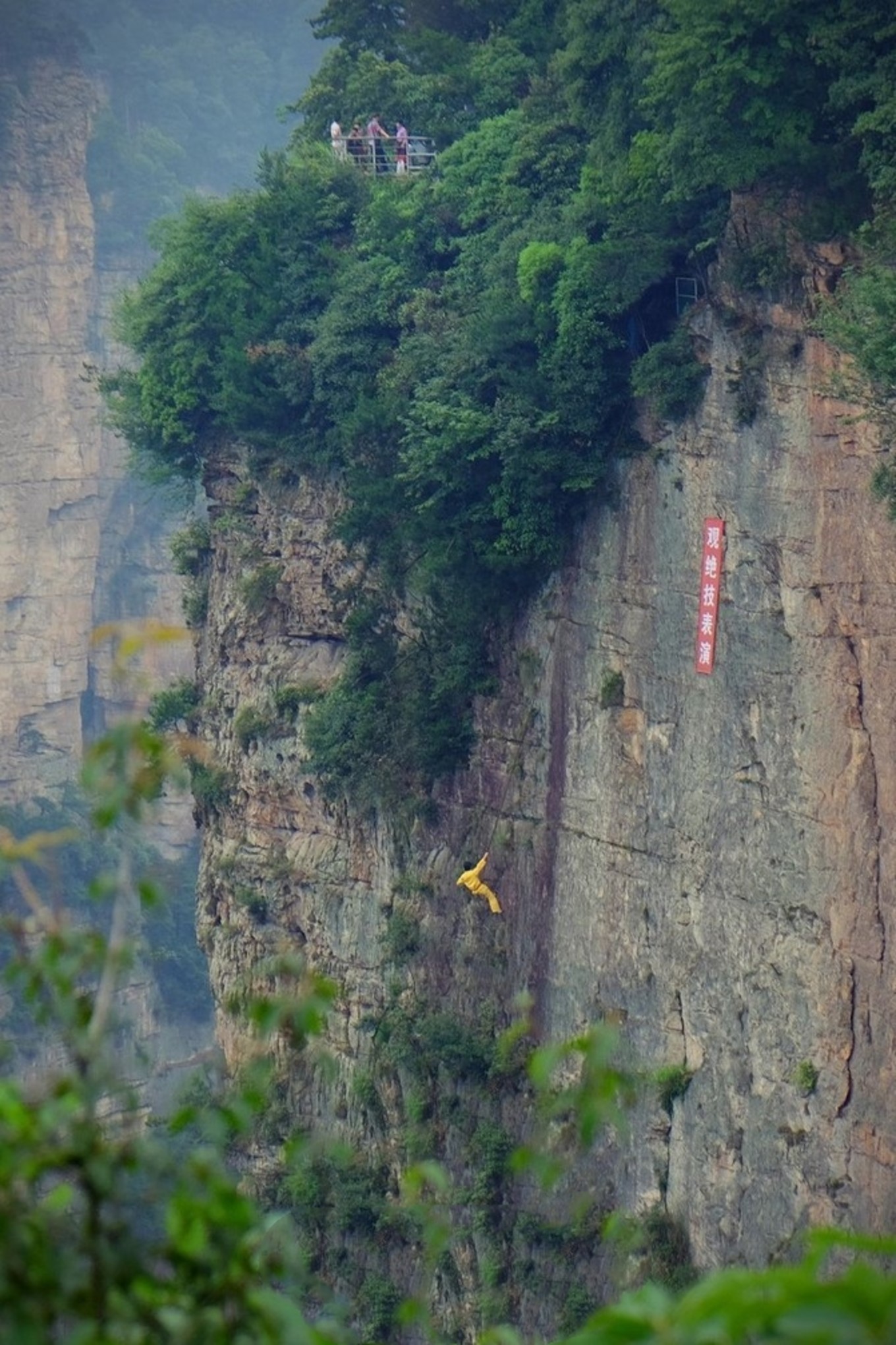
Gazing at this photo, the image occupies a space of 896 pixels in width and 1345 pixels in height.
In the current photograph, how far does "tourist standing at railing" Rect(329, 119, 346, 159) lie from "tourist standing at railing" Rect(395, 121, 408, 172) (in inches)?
19.4

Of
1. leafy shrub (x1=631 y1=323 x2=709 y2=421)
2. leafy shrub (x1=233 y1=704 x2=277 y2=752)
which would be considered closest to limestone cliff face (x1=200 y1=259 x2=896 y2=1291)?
leafy shrub (x1=631 y1=323 x2=709 y2=421)

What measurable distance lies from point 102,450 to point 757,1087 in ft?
104

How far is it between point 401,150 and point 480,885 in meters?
6.48

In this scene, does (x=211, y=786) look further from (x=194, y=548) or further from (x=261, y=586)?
(x=194, y=548)

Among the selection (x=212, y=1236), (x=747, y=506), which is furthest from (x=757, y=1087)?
(x=212, y=1236)

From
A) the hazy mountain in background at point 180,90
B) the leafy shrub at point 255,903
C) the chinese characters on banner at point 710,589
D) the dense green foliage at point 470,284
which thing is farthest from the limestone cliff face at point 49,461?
the chinese characters on banner at point 710,589

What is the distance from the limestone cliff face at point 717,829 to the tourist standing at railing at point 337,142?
521 cm

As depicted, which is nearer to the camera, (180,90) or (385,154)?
(385,154)

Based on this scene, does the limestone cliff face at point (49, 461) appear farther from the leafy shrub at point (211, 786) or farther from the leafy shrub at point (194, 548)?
the leafy shrub at point (211, 786)

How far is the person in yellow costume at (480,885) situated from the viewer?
53.1 ft

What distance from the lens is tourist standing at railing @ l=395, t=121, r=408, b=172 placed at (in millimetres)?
18344

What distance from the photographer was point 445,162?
17516mm

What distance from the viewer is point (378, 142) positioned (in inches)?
744

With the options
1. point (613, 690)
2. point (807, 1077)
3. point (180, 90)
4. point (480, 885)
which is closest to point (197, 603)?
point (480, 885)
